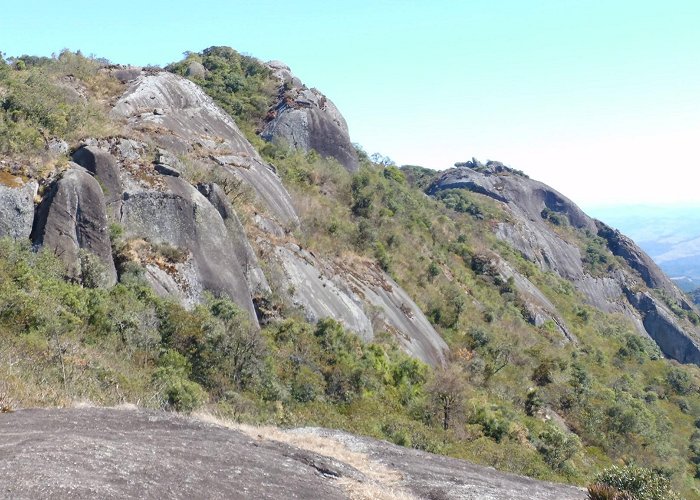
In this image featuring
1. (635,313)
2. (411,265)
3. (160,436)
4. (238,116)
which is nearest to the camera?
(160,436)

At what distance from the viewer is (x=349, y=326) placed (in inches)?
904

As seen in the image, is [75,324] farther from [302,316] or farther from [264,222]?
[264,222]

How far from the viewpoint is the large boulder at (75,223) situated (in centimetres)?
1470

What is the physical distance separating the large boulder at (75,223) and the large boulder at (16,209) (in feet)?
0.76

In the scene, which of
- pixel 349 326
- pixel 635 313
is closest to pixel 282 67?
pixel 349 326

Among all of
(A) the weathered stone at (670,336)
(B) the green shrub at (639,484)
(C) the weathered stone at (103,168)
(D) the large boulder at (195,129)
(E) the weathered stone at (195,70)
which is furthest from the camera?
(A) the weathered stone at (670,336)

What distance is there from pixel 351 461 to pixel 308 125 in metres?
38.7

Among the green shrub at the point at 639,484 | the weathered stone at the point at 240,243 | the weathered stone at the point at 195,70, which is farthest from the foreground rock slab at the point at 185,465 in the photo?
Result: the weathered stone at the point at 195,70

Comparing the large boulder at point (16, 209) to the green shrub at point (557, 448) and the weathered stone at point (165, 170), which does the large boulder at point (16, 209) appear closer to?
the weathered stone at point (165, 170)

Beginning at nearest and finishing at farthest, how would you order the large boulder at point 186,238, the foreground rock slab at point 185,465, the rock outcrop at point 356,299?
the foreground rock slab at point 185,465
the large boulder at point 186,238
the rock outcrop at point 356,299

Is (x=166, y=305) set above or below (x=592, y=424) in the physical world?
above

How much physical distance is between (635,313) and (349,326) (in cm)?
7218

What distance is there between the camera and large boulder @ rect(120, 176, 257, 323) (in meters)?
17.5

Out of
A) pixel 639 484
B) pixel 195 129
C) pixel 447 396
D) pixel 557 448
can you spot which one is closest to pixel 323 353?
pixel 447 396
